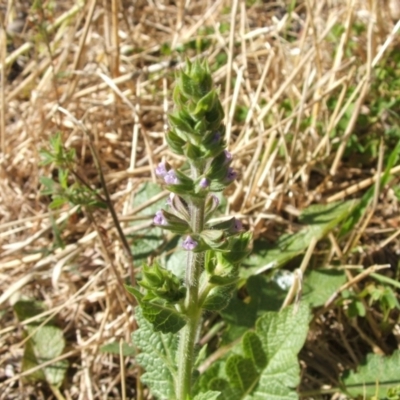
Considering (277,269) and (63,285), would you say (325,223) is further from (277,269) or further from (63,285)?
(63,285)

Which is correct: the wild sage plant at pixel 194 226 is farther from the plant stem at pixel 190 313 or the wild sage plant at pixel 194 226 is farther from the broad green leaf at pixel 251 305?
the broad green leaf at pixel 251 305

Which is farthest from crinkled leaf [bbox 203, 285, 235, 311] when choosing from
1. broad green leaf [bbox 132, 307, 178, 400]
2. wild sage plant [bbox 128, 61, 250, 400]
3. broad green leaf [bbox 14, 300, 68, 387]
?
broad green leaf [bbox 14, 300, 68, 387]

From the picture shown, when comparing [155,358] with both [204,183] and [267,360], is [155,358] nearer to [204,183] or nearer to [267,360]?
[267,360]

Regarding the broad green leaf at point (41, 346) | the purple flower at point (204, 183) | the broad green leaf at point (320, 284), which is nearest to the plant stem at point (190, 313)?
the purple flower at point (204, 183)

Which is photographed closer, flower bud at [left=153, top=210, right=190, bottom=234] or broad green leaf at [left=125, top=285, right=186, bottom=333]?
flower bud at [left=153, top=210, right=190, bottom=234]

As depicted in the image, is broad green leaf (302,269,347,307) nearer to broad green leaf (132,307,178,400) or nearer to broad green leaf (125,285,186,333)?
broad green leaf (132,307,178,400)
